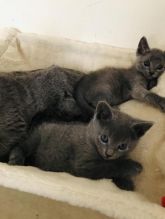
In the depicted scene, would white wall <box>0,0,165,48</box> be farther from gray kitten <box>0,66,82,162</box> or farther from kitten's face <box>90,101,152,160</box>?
kitten's face <box>90,101,152,160</box>

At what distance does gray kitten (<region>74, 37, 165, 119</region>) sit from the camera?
80.2 inches

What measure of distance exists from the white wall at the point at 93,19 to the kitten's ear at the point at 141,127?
75cm

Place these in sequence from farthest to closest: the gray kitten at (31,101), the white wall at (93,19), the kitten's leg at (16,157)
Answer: the white wall at (93,19)
the gray kitten at (31,101)
the kitten's leg at (16,157)

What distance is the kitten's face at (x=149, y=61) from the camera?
2139 mm

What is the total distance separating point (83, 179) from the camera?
1614mm

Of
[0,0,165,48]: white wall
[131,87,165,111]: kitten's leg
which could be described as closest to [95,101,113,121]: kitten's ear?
[131,87,165,111]: kitten's leg

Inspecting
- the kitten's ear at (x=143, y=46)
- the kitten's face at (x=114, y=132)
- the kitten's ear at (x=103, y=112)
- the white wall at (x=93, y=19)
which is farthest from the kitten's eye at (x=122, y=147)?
the white wall at (x=93, y=19)

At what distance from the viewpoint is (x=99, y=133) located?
1.75 meters

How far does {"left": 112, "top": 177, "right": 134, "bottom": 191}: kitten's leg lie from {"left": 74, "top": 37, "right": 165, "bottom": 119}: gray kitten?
1.45 feet

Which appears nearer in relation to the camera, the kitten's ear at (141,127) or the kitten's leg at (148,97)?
the kitten's ear at (141,127)

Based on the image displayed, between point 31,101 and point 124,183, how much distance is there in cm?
68

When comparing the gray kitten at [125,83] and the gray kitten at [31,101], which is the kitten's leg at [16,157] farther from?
the gray kitten at [125,83]

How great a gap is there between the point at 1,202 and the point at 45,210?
171 millimetres

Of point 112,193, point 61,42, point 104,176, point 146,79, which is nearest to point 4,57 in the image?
point 61,42
